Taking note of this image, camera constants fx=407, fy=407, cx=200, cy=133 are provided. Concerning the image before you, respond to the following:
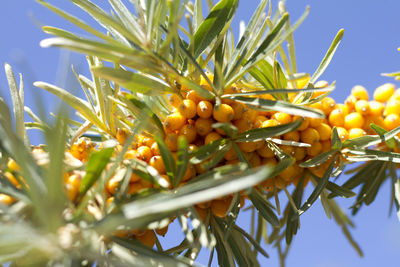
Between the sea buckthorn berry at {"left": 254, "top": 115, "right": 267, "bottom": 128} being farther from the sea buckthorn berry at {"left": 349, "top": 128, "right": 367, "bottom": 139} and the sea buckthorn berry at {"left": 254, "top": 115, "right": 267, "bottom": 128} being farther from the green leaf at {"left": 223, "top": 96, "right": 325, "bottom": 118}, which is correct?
the sea buckthorn berry at {"left": 349, "top": 128, "right": 367, "bottom": 139}

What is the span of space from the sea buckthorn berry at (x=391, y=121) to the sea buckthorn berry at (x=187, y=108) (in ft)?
1.88

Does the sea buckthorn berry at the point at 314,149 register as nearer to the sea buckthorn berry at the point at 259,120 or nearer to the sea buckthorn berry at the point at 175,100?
the sea buckthorn berry at the point at 259,120

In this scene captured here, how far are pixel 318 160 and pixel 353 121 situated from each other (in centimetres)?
21

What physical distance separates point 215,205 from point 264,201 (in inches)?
4.6

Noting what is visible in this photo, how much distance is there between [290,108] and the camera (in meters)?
0.88

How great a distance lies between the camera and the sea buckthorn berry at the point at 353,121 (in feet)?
3.67

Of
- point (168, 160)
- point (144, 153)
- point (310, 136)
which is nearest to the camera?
point (168, 160)

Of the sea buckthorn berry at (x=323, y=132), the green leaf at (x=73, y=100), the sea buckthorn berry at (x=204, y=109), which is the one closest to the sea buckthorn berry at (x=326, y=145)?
the sea buckthorn berry at (x=323, y=132)

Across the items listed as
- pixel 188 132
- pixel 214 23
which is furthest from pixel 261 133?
pixel 214 23

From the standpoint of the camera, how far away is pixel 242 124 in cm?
97

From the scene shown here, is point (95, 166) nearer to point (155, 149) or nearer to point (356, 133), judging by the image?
point (155, 149)

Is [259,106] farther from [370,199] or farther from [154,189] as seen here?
[370,199]

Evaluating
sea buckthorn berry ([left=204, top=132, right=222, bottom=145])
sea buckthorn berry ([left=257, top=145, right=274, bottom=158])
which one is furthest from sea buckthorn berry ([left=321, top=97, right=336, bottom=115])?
sea buckthorn berry ([left=204, top=132, right=222, bottom=145])

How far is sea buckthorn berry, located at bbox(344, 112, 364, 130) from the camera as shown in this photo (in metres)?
1.12
